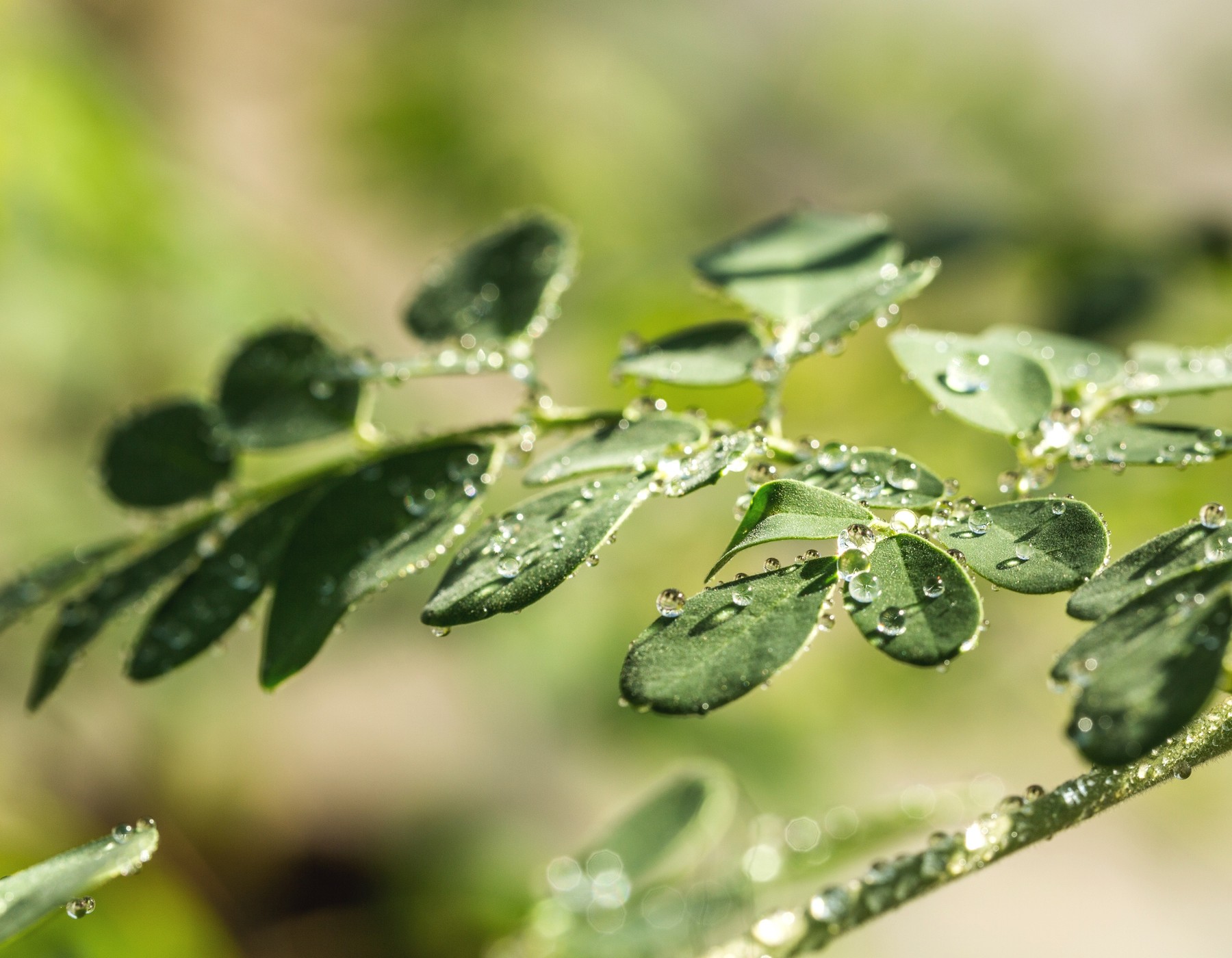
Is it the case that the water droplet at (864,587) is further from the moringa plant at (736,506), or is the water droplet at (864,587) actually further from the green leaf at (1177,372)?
the green leaf at (1177,372)

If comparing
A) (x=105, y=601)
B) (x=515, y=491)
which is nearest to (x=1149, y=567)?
(x=105, y=601)

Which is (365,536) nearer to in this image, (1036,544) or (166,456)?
(166,456)

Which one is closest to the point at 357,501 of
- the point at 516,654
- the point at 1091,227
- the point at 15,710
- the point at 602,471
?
the point at 602,471

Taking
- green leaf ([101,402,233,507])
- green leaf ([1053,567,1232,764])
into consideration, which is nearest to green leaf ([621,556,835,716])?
green leaf ([1053,567,1232,764])

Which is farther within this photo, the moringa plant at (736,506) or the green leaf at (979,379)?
the green leaf at (979,379)

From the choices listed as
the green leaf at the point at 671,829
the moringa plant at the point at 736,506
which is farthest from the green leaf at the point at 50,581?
the green leaf at the point at 671,829

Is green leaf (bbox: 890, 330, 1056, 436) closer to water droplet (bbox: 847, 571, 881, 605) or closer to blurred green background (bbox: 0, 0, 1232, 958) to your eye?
water droplet (bbox: 847, 571, 881, 605)

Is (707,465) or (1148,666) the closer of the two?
(1148,666)
